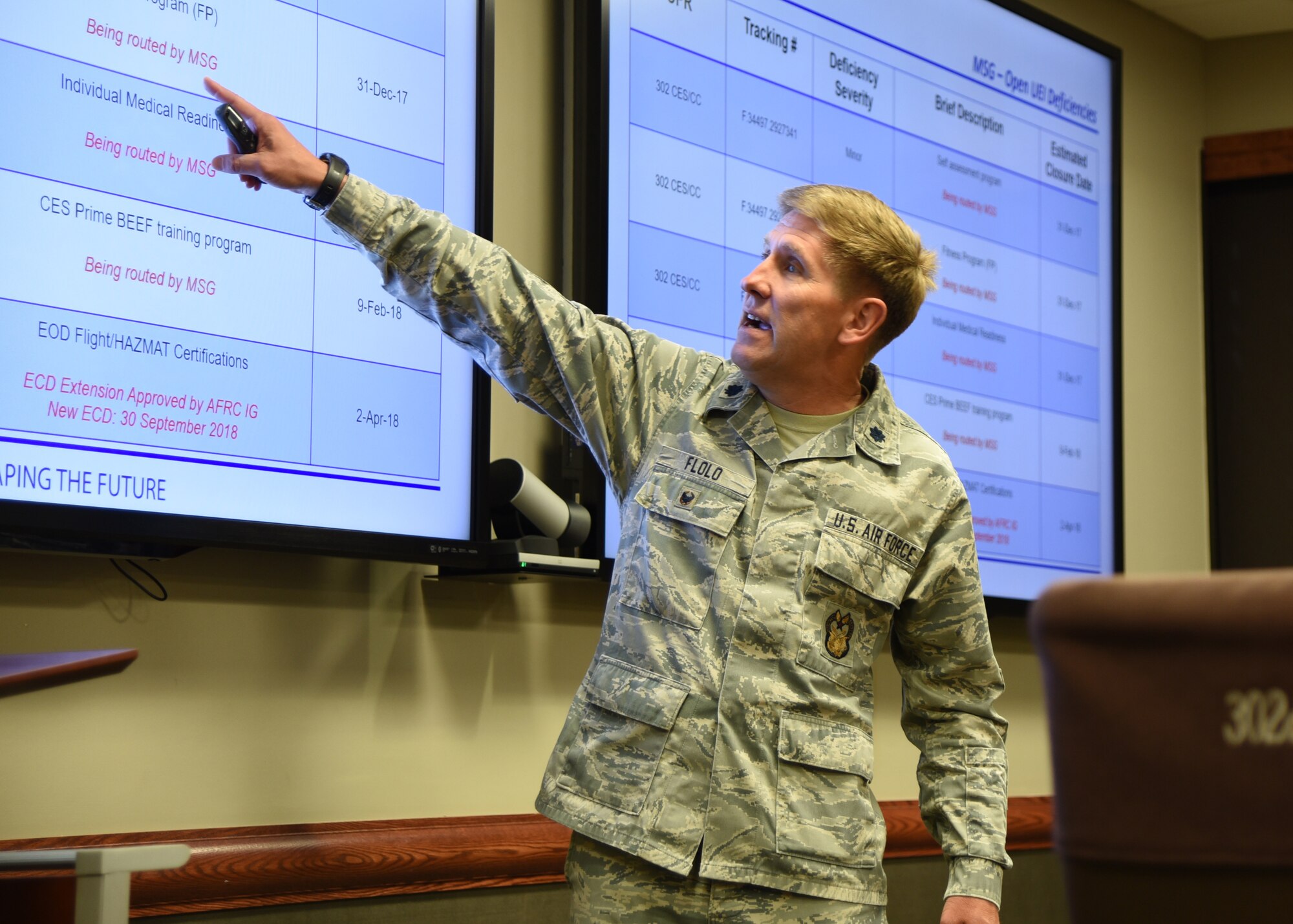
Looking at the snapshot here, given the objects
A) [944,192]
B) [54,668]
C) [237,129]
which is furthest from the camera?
[944,192]

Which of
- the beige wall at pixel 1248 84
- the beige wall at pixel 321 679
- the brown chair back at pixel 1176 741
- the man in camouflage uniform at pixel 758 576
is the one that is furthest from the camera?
the beige wall at pixel 1248 84

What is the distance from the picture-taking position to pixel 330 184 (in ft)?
4.87

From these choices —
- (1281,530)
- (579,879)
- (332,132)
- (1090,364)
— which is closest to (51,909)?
(579,879)

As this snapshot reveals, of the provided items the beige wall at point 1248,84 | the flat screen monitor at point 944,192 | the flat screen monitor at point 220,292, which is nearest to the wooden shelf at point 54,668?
the flat screen monitor at point 220,292

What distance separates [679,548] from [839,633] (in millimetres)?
214

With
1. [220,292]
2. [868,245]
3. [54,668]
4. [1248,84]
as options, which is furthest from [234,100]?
[1248,84]

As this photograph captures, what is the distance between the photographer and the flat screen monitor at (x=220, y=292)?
1.71 metres

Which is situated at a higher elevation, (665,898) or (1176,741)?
(1176,741)

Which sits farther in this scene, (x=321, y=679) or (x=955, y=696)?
(x=321, y=679)

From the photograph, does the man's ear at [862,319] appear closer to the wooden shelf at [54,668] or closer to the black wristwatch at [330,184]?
the black wristwatch at [330,184]

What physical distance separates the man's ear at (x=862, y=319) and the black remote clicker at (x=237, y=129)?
2.39 feet

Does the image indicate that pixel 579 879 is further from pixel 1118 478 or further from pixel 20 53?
pixel 1118 478

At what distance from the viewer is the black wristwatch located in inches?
58.3

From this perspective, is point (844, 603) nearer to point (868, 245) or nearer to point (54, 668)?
point (868, 245)
